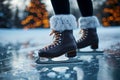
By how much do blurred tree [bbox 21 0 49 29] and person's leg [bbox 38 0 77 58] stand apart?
13.0 meters

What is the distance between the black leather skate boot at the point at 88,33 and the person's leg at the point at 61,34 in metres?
0.34

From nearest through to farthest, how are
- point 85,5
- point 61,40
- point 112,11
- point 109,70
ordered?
1. point 109,70
2. point 61,40
3. point 85,5
4. point 112,11

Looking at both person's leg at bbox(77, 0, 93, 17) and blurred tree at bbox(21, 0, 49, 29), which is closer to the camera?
person's leg at bbox(77, 0, 93, 17)

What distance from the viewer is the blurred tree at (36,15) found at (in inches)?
590

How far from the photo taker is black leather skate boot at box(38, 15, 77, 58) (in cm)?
173

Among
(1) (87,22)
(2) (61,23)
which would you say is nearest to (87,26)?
(1) (87,22)

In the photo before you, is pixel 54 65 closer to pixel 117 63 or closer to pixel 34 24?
pixel 117 63

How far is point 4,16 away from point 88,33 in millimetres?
9960

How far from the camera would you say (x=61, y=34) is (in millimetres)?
1768

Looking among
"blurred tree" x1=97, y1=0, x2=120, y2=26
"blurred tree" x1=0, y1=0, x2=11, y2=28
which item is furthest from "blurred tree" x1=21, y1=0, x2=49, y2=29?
"blurred tree" x1=97, y1=0, x2=120, y2=26

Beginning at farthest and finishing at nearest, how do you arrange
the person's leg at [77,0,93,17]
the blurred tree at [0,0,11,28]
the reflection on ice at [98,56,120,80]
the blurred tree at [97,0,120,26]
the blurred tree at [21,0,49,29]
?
the blurred tree at [21,0,49,29], the blurred tree at [97,0,120,26], the blurred tree at [0,0,11,28], the person's leg at [77,0,93,17], the reflection on ice at [98,56,120,80]

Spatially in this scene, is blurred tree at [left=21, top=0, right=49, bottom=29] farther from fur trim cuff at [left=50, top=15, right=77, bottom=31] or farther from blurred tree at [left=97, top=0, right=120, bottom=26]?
fur trim cuff at [left=50, top=15, right=77, bottom=31]

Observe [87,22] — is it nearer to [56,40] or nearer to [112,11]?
[56,40]

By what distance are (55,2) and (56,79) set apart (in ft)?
2.32
